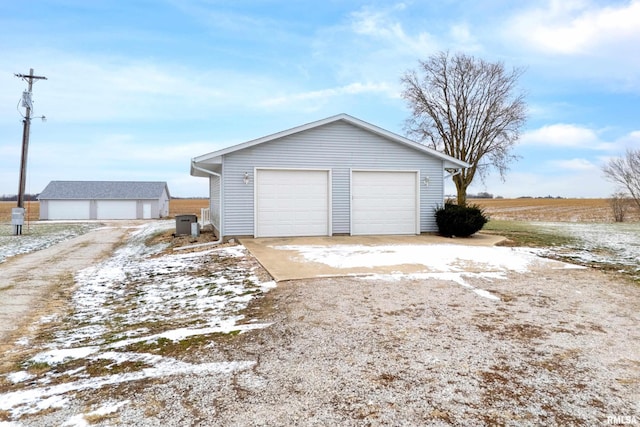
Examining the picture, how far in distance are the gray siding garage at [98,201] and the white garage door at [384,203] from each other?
90.1 feet

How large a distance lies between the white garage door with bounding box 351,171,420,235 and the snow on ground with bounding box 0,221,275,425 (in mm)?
4300

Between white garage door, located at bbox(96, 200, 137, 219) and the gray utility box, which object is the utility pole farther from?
white garage door, located at bbox(96, 200, 137, 219)

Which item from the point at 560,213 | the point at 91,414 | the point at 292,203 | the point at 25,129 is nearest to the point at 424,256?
the point at 292,203

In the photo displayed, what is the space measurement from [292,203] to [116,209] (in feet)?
92.1

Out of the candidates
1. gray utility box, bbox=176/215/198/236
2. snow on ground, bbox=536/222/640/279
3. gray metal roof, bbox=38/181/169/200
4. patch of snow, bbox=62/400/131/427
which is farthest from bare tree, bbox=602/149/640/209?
gray metal roof, bbox=38/181/169/200

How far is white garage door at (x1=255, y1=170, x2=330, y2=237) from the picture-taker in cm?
1091

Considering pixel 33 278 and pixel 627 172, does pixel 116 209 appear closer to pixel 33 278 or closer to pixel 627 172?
pixel 33 278

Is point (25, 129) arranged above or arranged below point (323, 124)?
above

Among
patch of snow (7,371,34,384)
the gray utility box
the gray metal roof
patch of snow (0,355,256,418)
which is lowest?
patch of snow (7,371,34,384)

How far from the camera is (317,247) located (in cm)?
927

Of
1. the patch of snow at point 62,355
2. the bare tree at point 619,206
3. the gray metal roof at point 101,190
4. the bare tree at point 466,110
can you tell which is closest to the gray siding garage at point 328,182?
the patch of snow at point 62,355

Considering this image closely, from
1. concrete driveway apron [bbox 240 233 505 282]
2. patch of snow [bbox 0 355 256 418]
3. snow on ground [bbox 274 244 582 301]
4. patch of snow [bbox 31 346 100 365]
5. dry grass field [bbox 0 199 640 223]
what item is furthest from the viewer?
dry grass field [bbox 0 199 640 223]

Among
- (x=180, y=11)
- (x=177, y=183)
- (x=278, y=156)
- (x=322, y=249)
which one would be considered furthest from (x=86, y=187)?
(x=322, y=249)

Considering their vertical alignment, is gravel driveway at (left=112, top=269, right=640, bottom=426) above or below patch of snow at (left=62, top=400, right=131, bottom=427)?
above
